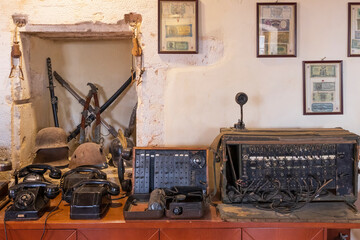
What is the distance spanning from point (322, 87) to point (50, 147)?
1945 millimetres

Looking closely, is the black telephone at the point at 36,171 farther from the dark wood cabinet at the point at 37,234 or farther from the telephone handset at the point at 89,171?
the dark wood cabinet at the point at 37,234

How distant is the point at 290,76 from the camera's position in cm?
272

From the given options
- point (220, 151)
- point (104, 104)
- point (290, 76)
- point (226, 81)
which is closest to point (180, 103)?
point (226, 81)

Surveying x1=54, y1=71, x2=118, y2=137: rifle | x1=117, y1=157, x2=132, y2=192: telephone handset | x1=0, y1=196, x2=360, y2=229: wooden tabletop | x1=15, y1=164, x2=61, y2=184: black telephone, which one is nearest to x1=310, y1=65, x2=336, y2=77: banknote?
x1=0, y1=196, x2=360, y2=229: wooden tabletop

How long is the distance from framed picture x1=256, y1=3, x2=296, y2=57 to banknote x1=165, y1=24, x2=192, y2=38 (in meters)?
0.46

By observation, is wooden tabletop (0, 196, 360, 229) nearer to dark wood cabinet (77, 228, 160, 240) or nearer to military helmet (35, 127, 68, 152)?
dark wood cabinet (77, 228, 160, 240)

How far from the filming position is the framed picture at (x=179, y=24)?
2670 millimetres

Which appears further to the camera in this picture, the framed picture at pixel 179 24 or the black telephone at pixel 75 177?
the framed picture at pixel 179 24

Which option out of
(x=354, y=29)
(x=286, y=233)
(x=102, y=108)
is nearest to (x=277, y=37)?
(x=354, y=29)

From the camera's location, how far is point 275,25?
8.81ft

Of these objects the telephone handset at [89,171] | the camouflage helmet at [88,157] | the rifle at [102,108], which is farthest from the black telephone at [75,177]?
the rifle at [102,108]

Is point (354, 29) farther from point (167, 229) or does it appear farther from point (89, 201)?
point (89, 201)

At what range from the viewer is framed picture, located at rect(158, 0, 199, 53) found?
8.76 feet

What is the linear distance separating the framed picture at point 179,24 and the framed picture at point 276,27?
0.43m
